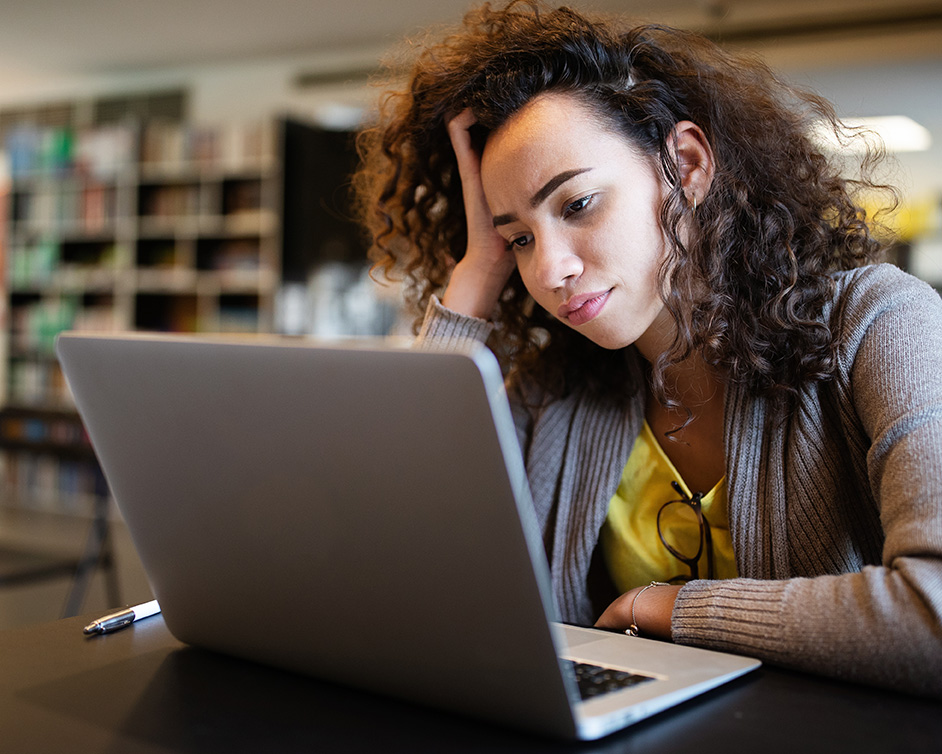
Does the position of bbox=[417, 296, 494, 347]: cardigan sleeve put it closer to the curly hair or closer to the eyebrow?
the curly hair

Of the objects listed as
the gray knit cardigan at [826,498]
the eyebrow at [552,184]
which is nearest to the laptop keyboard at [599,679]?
the gray knit cardigan at [826,498]

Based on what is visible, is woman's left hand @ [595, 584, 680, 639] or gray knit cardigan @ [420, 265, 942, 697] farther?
woman's left hand @ [595, 584, 680, 639]

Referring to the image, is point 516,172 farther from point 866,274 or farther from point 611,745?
point 611,745

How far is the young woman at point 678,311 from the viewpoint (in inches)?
38.8

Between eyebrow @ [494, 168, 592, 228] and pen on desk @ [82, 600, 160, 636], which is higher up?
eyebrow @ [494, 168, 592, 228]

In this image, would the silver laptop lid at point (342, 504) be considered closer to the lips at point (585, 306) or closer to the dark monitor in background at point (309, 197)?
the lips at point (585, 306)

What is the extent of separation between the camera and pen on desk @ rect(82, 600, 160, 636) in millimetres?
851

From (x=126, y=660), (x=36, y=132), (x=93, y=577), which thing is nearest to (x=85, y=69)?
(x=36, y=132)

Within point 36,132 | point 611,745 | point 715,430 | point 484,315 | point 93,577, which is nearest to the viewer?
point 611,745

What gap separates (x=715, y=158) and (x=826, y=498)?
0.44 meters

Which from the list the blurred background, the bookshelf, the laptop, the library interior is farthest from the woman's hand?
the bookshelf

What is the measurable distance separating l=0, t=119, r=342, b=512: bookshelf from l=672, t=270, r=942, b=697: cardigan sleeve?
16.5 feet

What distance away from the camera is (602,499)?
3.92ft

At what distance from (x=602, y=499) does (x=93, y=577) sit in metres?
3.14
